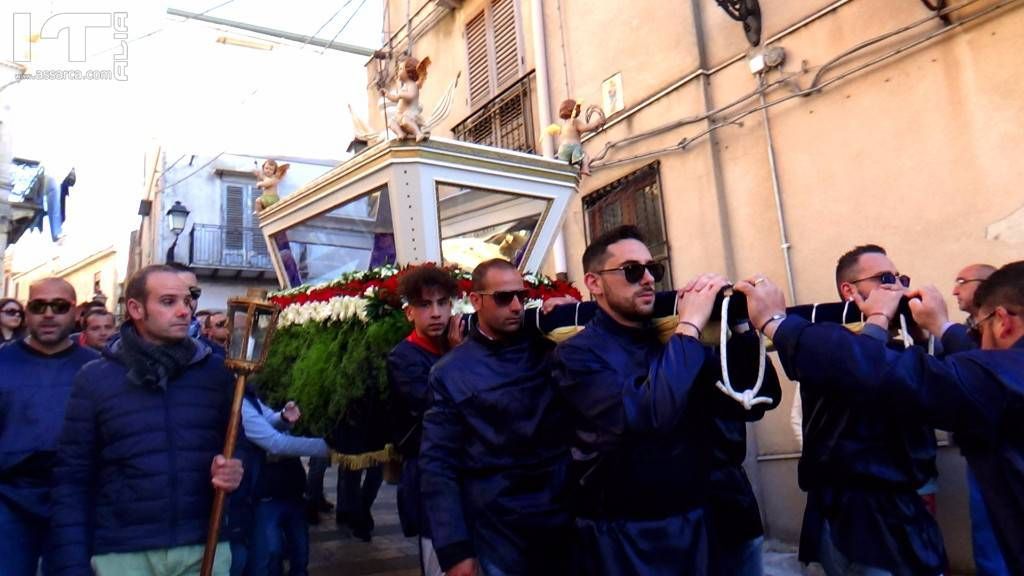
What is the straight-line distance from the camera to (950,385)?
Answer: 2059 millimetres

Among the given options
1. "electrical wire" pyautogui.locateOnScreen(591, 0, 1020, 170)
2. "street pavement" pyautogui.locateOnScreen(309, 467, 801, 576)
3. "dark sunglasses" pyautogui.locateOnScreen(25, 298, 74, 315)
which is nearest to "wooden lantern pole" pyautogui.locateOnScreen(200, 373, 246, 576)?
"dark sunglasses" pyautogui.locateOnScreen(25, 298, 74, 315)

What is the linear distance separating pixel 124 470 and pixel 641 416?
1.83m

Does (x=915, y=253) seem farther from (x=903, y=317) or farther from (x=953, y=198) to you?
(x=903, y=317)

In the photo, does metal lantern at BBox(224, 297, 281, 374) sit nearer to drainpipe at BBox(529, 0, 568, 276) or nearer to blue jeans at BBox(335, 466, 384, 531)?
blue jeans at BBox(335, 466, 384, 531)

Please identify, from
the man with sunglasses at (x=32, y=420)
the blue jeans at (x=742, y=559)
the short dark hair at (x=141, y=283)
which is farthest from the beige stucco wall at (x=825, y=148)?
the man with sunglasses at (x=32, y=420)

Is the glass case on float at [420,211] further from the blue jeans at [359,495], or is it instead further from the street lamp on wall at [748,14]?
the street lamp on wall at [748,14]

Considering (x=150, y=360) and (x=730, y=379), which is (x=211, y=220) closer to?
(x=150, y=360)

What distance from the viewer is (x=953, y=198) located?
17.7 feet

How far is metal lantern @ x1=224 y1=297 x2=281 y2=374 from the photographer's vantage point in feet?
10.1

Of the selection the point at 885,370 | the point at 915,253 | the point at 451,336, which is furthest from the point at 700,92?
the point at 885,370

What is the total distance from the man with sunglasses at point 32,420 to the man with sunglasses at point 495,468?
1.87m

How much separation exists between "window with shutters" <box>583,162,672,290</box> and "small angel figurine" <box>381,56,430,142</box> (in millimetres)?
3307

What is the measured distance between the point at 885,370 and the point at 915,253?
13.2 ft

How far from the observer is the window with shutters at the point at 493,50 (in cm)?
991
